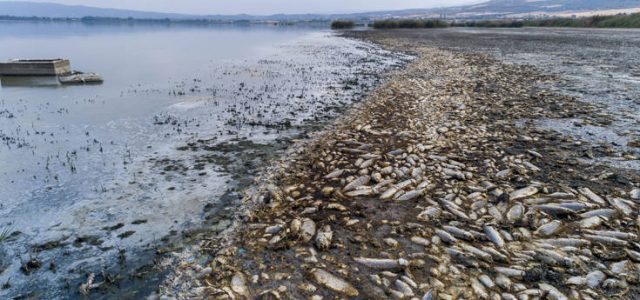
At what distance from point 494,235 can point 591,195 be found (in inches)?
116

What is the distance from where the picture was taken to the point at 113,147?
1373 cm

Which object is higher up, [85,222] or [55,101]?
[55,101]

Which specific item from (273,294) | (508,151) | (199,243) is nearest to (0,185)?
(199,243)

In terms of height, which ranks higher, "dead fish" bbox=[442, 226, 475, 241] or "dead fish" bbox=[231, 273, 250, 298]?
"dead fish" bbox=[442, 226, 475, 241]

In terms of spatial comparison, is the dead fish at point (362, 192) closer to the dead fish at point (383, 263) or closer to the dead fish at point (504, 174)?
the dead fish at point (383, 263)

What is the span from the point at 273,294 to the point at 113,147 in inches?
426

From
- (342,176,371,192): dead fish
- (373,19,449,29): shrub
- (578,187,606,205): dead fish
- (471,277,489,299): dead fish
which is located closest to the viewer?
(471,277,489,299): dead fish

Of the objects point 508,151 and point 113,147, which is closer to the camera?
point 508,151

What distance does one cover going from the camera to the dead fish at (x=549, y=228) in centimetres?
682

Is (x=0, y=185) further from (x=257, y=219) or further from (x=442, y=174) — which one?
(x=442, y=174)

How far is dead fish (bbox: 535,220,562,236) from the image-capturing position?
6824 mm

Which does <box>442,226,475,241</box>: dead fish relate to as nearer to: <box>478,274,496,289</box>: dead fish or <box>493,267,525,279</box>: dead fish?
<box>493,267,525,279</box>: dead fish

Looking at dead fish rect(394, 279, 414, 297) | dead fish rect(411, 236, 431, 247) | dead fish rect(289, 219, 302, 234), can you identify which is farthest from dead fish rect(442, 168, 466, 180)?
dead fish rect(394, 279, 414, 297)

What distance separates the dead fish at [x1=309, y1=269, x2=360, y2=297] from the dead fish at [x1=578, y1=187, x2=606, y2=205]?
574 centimetres
